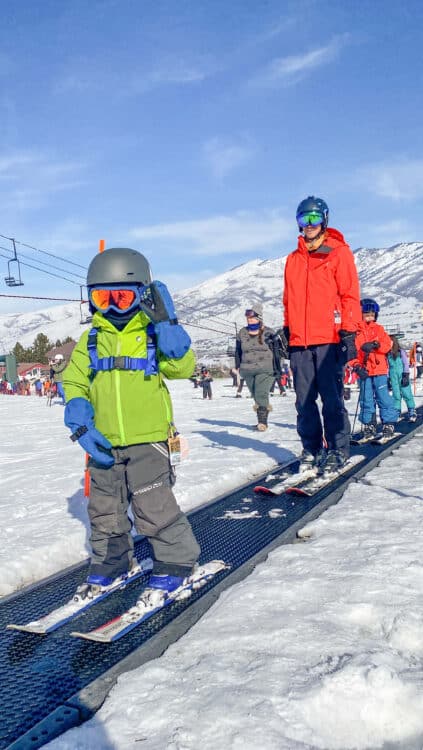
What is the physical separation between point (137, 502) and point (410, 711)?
1.59 m

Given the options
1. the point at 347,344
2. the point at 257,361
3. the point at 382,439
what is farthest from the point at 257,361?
the point at 347,344

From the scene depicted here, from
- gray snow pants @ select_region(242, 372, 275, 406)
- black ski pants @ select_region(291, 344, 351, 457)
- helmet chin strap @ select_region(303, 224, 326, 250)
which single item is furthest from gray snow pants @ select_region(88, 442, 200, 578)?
gray snow pants @ select_region(242, 372, 275, 406)

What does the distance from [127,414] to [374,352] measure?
20.3 ft

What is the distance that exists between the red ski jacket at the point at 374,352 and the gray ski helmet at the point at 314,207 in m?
3.39

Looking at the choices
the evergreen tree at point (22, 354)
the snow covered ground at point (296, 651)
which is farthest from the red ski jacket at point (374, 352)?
the evergreen tree at point (22, 354)

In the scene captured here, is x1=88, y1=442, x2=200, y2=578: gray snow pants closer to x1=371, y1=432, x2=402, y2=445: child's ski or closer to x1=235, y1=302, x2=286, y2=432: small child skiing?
x1=371, y1=432, x2=402, y2=445: child's ski

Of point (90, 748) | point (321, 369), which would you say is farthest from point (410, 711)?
point (321, 369)

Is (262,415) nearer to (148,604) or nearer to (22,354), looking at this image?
(148,604)

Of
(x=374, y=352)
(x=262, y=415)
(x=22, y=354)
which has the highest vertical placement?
(x=22, y=354)

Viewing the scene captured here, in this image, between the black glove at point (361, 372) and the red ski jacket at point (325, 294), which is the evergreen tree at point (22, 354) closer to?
the black glove at point (361, 372)

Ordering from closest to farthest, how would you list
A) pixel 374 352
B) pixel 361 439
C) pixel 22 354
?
1. pixel 361 439
2. pixel 374 352
3. pixel 22 354

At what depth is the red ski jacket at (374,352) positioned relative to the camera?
8516 mm

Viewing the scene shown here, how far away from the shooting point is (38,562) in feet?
12.3

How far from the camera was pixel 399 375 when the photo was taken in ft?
32.3
